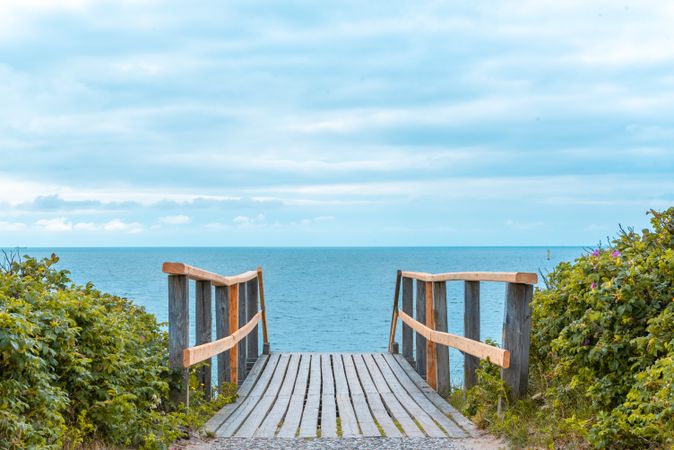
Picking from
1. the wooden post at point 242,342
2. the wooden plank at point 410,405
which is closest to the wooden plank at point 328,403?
the wooden plank at point 410,405

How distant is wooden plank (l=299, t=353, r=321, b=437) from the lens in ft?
20.5

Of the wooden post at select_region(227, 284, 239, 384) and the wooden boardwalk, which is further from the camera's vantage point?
the wooden post at select_region(227, 284, 239, 384)

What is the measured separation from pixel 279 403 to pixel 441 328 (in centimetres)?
203

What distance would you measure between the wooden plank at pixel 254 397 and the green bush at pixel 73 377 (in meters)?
0.40

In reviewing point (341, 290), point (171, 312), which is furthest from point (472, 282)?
point (341, 290)

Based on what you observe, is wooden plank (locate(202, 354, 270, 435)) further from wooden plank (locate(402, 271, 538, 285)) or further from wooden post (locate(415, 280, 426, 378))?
wooden plank (locate(402, 271, 538, 285))

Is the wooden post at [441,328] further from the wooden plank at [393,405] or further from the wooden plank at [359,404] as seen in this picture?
the wooden plank at [359,404]

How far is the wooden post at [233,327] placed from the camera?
8180 millimetres

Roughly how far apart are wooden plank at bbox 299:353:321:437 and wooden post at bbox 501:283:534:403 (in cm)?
172

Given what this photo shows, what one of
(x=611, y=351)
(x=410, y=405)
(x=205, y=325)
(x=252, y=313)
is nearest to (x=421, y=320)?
(x=410, y=405)

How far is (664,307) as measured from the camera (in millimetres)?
5137

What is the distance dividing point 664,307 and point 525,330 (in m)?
1.32

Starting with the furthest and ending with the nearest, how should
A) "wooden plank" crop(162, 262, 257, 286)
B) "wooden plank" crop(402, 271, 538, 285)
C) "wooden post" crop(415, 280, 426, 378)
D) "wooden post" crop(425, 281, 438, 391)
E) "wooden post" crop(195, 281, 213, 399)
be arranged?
"wooden post" crop(415, 280, 426, 378) < "wooden post" crop(425, 281, 438, 391) < "wooden post" crop(195, 281, 213, 399) < "wooden plank" crop(402, 271, 538, 285) < "wooden plank" crop(162, 262, 257, 286)

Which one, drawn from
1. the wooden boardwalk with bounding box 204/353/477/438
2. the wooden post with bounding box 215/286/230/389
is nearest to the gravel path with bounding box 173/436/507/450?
the wooden boardwalk with bounding box 204/353/477/438
